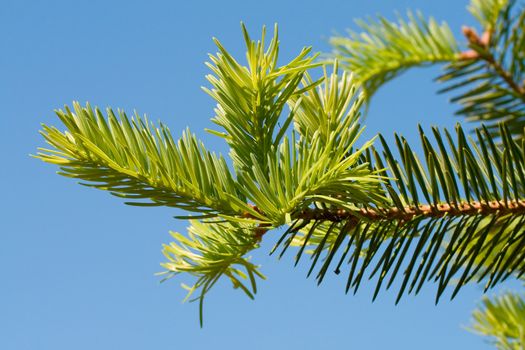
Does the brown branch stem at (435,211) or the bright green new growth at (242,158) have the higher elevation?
the bright green new growth at (242,158)

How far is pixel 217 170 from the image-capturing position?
1.69 feet

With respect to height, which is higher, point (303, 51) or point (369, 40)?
point (369, 40)

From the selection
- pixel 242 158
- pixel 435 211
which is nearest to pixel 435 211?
pixel 435 211

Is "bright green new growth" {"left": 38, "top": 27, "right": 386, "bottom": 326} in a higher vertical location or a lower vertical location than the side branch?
higher

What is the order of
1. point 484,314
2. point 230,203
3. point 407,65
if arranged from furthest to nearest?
point 484,314, point 407,65, point 230,203

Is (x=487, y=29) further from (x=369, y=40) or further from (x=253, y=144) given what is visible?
(x=253, y=144)

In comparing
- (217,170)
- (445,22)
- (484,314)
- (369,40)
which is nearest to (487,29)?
(445,22)

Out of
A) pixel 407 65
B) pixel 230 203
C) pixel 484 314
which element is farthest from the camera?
pixel 484 314

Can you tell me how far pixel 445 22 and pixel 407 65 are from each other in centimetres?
9

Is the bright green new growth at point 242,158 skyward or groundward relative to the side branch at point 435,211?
skyward

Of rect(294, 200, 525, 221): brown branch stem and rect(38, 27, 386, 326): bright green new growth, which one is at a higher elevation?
rect(38, 27, 386, 326): bright green new growth

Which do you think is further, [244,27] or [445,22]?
[445,22]

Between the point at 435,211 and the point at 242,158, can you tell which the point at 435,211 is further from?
the point at 242,158

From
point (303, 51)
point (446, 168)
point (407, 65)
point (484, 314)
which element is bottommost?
point (484, 314)
